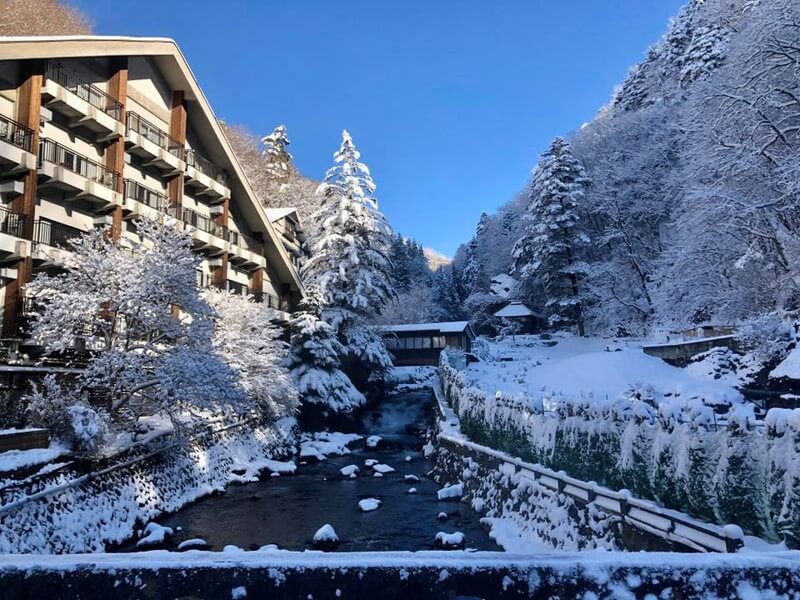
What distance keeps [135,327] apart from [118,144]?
10087 mm

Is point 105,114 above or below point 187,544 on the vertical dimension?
above

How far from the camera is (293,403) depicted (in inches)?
1089

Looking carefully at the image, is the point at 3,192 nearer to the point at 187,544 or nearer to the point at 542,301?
the point at 187,544

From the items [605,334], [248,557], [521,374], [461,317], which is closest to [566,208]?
[605,334]

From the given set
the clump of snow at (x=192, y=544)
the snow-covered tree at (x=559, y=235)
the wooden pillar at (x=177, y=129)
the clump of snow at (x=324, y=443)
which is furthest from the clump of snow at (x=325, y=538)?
the snow-covered tree at (x=559, y=235)

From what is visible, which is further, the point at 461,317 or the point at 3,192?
the point at 461,317

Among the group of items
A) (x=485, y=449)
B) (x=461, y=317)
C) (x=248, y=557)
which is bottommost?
(x=485, y=449)

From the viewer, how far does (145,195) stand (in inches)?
1045

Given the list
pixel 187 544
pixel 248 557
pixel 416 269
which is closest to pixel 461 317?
pixel 416 269

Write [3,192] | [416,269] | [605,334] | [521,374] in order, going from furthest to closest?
[416,269], [605,334], [521,374], [3,192]

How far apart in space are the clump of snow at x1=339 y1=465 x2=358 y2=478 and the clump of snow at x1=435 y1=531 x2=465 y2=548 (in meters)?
9.24

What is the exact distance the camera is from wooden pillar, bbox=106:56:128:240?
76.2 ft

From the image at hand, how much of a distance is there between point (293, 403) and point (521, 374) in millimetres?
14369

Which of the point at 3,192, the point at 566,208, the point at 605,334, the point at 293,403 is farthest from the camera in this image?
the point at 566,208
